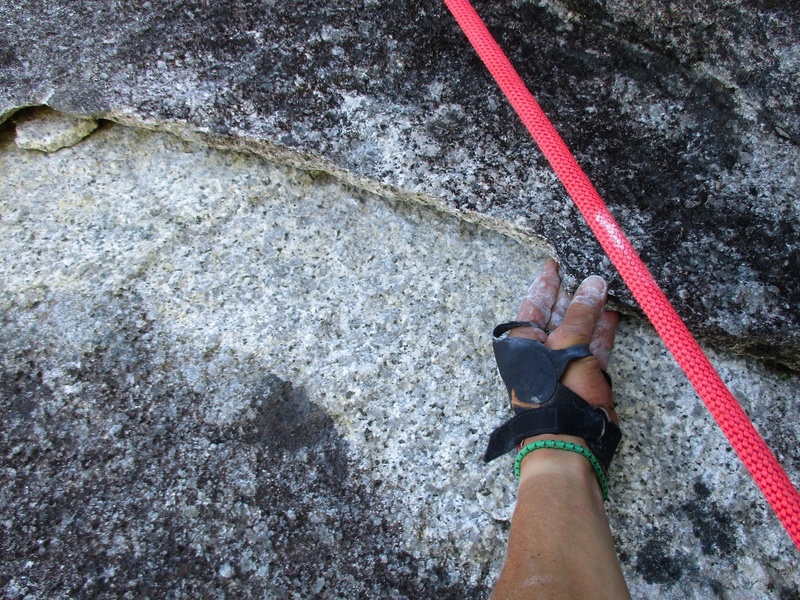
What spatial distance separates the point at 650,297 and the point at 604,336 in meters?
0.20

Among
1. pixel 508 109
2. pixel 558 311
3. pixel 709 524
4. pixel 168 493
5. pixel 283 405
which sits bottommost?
pixel 168 493

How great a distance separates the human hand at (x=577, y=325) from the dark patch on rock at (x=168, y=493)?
0.44 metres

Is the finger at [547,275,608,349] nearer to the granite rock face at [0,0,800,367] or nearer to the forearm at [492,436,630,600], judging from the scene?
the granite rock face at [0,0,800,367]

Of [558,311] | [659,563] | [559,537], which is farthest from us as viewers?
[558,311]

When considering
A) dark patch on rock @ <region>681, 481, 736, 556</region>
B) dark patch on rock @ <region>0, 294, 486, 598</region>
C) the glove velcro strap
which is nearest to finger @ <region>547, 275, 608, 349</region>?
the glove velcro strap

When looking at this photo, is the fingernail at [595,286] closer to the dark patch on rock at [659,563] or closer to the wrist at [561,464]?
the wrist at [561,464]

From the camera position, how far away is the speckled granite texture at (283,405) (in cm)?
113

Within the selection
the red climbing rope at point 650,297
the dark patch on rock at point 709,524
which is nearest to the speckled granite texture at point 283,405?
the dark patch on rock at point 709,524

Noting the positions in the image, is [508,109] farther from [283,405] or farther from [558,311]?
[283,405]

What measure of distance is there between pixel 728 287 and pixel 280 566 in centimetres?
102

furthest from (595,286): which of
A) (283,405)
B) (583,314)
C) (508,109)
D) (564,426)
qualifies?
(283,405)

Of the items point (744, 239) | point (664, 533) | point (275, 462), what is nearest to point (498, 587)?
point (664, 533)

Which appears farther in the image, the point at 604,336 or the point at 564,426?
the point at 604,336

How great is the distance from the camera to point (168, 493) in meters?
1.19
